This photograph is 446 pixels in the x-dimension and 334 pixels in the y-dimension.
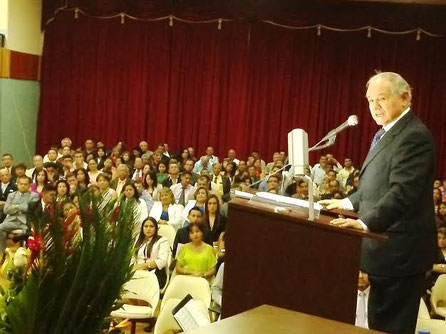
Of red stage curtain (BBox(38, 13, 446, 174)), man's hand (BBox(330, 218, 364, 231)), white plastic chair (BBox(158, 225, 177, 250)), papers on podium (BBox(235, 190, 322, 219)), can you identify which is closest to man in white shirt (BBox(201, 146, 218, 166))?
red stage curtain (BBox(38, 13, 446, 174))

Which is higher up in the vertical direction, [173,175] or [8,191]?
[173,175]

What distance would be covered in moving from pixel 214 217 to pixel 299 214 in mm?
5057

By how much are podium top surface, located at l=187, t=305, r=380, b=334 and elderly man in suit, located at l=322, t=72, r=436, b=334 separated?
110 centimetres

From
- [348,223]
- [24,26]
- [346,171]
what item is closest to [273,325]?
[348,223]

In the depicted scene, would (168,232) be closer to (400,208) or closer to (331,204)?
(331,204)

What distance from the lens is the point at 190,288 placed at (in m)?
5.38

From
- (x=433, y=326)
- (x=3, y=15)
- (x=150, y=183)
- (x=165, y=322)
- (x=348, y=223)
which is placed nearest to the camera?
(x=348, y=223)

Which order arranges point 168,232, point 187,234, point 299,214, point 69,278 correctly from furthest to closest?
1. point 168,232
2. point 187,234
3. point 299,214
4. point 69,278

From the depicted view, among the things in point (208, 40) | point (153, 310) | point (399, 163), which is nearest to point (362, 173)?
point (399, 163)

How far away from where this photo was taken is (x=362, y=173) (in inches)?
111

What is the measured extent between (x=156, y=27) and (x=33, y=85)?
252 centimetres

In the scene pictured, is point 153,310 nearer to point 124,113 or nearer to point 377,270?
point 377,270

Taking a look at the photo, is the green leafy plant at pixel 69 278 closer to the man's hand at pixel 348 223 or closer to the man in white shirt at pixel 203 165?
the man's hand at pixel 348 223

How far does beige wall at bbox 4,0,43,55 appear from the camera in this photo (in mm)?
12312
